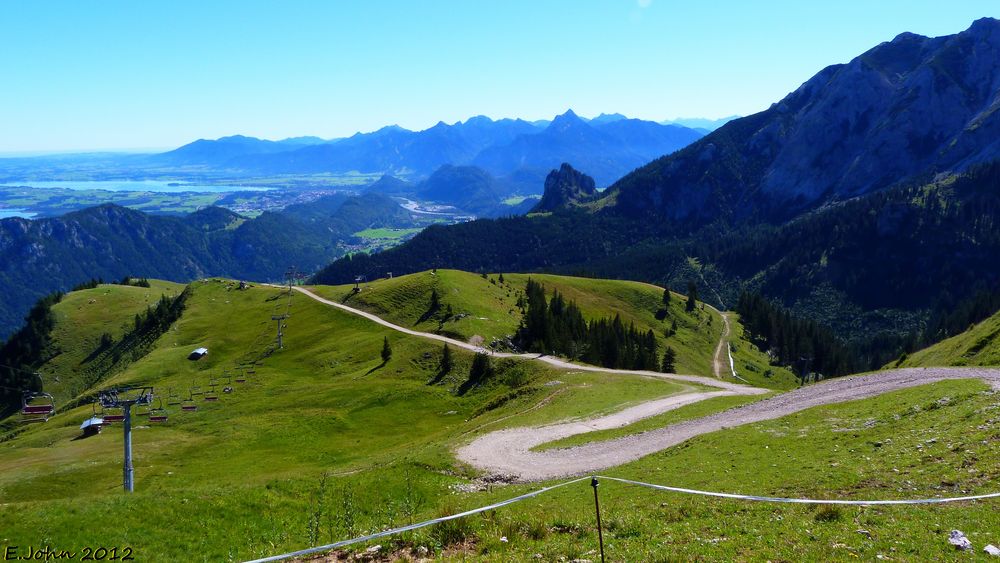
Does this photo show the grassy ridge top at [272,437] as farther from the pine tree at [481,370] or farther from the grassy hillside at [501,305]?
the grassy hillside at [501,305]

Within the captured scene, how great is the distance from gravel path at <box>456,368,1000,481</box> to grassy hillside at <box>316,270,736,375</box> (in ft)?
162

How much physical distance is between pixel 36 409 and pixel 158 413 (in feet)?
66.7

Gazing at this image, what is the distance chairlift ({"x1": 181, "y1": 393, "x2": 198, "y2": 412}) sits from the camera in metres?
80.5

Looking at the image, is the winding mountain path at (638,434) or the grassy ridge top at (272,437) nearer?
the grassy ridge top at (272,437)

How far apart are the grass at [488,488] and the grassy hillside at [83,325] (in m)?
76.9

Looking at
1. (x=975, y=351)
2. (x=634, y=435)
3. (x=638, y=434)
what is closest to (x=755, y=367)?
(x=975, y=351)

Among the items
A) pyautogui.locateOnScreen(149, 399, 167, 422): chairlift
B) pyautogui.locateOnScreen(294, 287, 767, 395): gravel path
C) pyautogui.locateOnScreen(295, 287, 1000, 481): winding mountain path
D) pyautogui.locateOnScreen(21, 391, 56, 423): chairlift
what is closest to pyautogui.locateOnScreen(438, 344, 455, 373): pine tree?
pyautogui.locateOnScreen(294, 287, 767, 395): gravel path

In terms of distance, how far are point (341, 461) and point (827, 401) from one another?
151ft

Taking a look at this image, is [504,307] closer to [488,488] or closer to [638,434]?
[638,434]

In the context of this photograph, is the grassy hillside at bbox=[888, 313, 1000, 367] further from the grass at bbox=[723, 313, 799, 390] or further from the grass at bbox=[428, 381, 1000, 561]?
the grass at bbox=[723, 313, 799, 390]

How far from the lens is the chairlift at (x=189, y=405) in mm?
80519

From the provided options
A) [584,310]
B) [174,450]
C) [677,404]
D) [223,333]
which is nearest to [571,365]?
[677,404]

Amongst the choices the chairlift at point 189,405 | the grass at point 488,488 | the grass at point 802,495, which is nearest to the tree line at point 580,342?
the grass at point 488,488

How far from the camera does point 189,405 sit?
8156 cm
